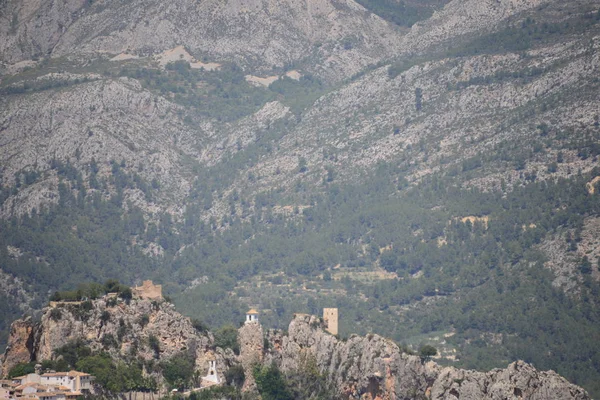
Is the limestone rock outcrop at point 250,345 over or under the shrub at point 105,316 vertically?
under

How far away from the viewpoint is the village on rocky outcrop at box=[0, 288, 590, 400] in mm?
137625

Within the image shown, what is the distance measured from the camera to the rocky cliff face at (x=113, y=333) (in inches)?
5595

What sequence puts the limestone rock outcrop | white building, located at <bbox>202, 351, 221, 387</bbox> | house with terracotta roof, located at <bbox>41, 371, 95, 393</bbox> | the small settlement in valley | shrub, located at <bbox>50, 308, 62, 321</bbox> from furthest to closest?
the limestone rock outcrop, white building, located at <bbox>202, 351, 221, 387</bbox>, shrub, located at <bbox>50, 308, 62, 321</bbox>, house with terracotta roof, located at <bbox>41, 371, 95, 393</bbox>, the small settlement in valley

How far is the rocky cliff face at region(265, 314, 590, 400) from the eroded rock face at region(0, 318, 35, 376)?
23.2 meters

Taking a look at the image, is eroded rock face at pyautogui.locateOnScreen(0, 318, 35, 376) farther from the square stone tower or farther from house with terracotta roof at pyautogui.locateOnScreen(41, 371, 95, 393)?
the square stone tower

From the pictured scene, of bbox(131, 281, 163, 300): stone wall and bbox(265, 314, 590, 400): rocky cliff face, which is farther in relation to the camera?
bbox(131, 281, 163, 300): stone wall

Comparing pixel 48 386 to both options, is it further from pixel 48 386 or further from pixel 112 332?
pixel 112 332

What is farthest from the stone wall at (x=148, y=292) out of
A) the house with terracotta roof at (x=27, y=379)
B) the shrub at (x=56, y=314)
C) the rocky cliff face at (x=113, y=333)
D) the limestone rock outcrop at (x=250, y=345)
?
the house with terracotta roof at (x=27, y=379)

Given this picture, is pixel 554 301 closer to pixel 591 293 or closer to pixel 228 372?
pixel 591 293

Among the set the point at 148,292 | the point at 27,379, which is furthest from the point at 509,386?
the point at 27,379

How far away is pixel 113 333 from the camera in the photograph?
144375mm

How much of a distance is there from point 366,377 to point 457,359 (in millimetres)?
38827

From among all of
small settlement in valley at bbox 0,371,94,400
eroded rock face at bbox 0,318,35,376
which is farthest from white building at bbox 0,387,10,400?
eroded rock face at bbox 0,318,35,376

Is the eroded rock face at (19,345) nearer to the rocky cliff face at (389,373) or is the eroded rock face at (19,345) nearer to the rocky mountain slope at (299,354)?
the rocky mountain slope at (299,354)
